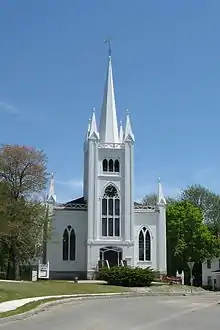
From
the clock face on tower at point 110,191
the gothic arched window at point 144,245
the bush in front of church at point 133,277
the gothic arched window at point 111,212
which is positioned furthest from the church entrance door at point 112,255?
the bush in front of church at point 133,277

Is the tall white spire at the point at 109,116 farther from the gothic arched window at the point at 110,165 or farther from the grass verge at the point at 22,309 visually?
the grass verge at the point at 22,309

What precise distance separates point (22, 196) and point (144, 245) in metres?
17.6

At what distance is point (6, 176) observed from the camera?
5566cm

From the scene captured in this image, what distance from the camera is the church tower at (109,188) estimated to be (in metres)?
63.8

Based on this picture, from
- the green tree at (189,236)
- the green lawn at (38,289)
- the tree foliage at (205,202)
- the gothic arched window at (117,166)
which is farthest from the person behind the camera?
the tree foliage at (205,202)

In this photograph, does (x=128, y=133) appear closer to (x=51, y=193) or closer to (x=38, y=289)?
(x=51, y=193)

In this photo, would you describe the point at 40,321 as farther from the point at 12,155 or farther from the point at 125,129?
the point at 125,129

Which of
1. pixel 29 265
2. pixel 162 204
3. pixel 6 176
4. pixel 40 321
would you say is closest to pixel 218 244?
pixel 162 204

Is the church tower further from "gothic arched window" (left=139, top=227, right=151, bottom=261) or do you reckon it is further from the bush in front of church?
the bush in front of church


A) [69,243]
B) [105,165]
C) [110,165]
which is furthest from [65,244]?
[110,165]

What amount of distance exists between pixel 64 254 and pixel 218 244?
73.9 ft

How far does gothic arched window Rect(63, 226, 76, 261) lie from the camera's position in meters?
64.9

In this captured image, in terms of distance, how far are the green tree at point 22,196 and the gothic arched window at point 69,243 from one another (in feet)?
26.4

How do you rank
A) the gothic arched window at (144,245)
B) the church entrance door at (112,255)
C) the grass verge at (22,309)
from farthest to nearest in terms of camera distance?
the gothic arched window at (144,245) → the church entrance door at (112,255) → the grass verge at (22,309)
